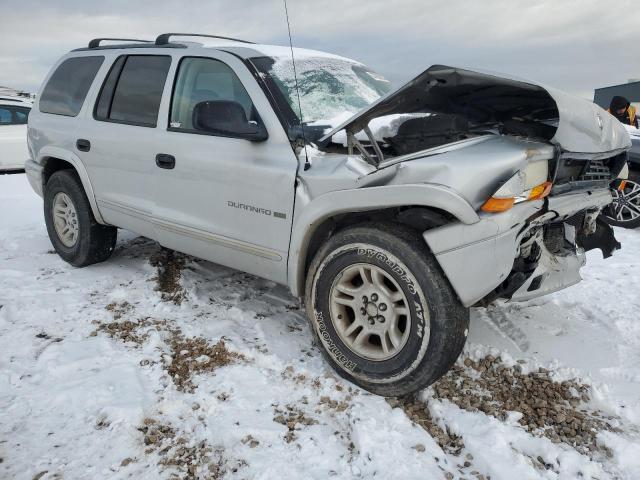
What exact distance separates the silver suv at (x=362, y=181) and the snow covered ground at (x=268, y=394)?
339 mm

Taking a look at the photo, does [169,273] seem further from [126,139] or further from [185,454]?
[185,454]

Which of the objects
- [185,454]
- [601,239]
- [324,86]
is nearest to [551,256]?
[601,239]

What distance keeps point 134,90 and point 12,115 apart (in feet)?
25.4

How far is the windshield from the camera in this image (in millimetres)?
3031

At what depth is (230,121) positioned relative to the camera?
113 inches

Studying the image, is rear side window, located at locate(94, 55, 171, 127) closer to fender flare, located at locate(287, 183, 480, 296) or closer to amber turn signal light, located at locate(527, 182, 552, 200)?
fender flare, located at locate(287, 183, 480, 296)

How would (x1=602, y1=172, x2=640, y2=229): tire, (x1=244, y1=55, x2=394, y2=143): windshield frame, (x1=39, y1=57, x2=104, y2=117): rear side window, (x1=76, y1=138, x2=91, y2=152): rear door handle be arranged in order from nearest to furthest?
(x1=244, y1=55, x2=394, y2=143): windshield frame → (x1=76, y1=138, x2=91, y2=152): rear door handle → (x1=39, y1=57, x2=104, y2=117): rear side window → (x1=602, y1=172, x2=640, y2=229): tire

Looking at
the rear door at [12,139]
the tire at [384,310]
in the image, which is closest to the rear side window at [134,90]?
the tire at [384,310]

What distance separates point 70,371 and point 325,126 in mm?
2030

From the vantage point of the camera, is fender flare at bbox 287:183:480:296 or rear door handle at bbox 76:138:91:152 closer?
fender flare at bbox 287:183:480:296

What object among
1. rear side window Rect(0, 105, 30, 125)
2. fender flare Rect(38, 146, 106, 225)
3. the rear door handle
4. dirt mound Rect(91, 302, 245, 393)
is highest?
the rear door handle

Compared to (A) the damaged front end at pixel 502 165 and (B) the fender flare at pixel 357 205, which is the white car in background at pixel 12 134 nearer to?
(B) the fender flare at pixel 357 205

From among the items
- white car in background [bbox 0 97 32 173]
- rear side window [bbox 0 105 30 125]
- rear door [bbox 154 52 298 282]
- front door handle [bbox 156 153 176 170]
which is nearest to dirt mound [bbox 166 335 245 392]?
rear door [bbox 154 52 298 282]

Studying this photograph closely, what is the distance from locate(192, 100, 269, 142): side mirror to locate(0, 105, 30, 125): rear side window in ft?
28.9
